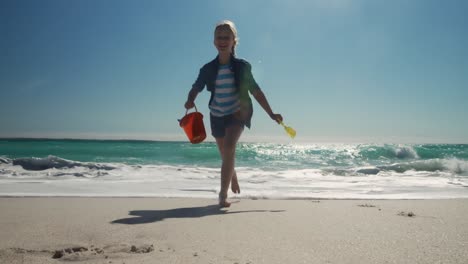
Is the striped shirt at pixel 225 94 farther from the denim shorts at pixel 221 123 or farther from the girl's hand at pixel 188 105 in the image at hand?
the girl's hand at pixel 188 105

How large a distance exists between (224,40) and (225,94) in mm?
457

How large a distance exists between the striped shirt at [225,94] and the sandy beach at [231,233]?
2.67ft

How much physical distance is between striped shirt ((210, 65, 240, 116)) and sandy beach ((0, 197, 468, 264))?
2.67 feet

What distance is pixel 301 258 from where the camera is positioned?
1.34 m

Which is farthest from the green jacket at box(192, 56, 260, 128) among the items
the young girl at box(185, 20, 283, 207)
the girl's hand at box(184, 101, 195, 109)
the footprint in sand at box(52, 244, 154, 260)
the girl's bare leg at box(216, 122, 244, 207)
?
the footprint in sand at box(52, 244, 154, 260)

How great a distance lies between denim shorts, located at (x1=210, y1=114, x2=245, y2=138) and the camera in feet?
9.50

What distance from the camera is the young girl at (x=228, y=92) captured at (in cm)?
284

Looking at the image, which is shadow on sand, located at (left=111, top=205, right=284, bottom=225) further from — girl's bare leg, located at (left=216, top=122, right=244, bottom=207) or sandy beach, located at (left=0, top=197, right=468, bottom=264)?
girl's bare leg, located at (left=216, top=122, right=244, bottom=207)

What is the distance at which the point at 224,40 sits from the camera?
9.41ft

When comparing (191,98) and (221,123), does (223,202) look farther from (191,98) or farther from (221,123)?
(191,98)

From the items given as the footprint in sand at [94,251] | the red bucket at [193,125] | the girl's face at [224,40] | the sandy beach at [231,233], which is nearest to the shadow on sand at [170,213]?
the sandy beach at [231,233]

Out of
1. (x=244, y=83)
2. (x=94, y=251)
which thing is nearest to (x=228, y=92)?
(x=244, y=83)

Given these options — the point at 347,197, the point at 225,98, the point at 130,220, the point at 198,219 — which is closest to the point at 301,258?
the point at 198,219

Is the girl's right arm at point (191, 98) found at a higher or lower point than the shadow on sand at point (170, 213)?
higher
